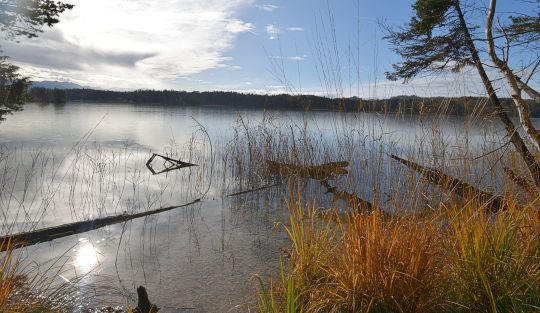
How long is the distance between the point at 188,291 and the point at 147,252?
0.84 metres

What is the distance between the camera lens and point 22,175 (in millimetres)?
5570

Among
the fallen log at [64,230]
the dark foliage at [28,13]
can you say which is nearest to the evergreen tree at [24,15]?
the dark foliage at [28,13]

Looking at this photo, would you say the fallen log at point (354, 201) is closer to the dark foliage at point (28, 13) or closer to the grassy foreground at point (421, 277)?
the grassy foreground at point (421, 277)

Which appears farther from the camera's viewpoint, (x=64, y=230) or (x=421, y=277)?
(x=64, y=230)

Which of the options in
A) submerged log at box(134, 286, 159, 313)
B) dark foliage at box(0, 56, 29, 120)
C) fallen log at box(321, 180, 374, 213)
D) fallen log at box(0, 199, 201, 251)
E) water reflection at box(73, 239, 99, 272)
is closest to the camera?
submerged log at box(134, 286, 159, 313)

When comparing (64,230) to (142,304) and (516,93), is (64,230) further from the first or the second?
(516,93)

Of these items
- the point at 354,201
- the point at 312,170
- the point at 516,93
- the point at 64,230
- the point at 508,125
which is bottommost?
the point at 64,230

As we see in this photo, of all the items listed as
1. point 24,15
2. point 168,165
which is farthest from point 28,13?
point 168,165

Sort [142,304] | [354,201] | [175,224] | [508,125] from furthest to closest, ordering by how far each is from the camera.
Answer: [175,224] → [508,125] → [354,201] → [142,304]

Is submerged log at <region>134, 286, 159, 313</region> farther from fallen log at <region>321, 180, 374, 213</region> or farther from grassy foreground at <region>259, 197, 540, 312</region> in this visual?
fallen log at <region>321, 180, 374, 213</region>

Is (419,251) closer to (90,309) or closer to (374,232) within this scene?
(374,232)

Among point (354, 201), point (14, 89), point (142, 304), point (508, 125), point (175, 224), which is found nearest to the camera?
point (142, 304)

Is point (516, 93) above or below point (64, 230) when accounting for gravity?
above

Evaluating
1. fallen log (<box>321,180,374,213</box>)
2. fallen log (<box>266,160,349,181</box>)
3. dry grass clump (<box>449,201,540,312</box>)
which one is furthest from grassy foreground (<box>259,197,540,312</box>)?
fallen log (<box>266,160,349,181</box>)
